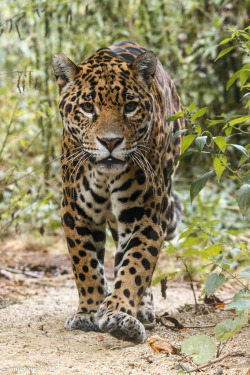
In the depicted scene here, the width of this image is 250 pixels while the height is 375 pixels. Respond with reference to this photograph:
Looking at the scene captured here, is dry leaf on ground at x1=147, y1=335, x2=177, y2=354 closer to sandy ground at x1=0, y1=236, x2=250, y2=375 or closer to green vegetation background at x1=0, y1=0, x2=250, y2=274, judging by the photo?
sandy ground at x1=0, y1=236, x2=250, y2=375

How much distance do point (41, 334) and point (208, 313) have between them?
4.30 feet

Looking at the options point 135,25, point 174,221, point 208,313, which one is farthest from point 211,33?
point 208,313

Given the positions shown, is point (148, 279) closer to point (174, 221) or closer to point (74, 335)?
point (74, 335)

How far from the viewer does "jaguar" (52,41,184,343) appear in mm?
3918

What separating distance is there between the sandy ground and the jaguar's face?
3.68 ft

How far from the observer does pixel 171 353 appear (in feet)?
10.9

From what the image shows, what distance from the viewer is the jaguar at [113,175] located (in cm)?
392

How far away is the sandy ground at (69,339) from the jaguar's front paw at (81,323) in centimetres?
6

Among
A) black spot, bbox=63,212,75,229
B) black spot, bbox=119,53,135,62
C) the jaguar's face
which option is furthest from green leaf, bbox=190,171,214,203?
black spot, bbox=119,53,135,62

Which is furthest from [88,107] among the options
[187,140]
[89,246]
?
[89,246]

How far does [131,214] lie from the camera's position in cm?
417

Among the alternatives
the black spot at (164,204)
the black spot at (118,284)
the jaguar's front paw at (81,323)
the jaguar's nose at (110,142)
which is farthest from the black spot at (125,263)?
the jaguar's nose at (110,142)

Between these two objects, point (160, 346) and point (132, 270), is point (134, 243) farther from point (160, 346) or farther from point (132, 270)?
point (160, 346)

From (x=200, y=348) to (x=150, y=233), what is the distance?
1269 mm
